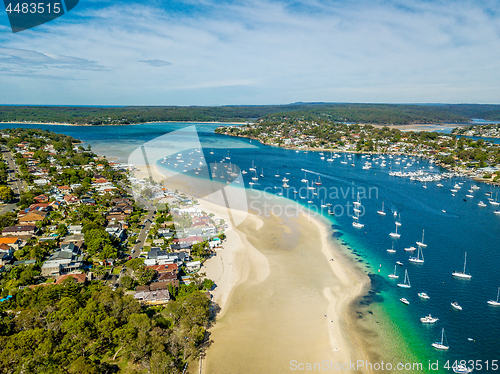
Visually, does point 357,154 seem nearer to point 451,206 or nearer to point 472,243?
point 451,206

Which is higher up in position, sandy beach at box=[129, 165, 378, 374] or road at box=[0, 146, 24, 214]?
road at box=[0, 146, 24, 214]

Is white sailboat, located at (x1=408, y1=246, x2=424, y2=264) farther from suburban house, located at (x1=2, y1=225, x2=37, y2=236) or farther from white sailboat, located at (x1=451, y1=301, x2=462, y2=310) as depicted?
suburban house, located at (x1=2, y1=225, x2=37, y2=236)

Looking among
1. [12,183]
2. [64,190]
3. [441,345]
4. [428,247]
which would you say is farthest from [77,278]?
[12,183]

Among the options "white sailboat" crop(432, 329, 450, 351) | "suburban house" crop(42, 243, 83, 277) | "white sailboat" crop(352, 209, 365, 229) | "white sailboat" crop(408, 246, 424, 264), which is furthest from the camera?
"white sailboat" crop(352, 209, 365, 229)

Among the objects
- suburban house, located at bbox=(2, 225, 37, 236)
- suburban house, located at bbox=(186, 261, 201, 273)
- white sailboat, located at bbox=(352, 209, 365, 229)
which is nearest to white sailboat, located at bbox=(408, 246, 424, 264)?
white sailboat, located at bbox=(352, 209, 365, 229)

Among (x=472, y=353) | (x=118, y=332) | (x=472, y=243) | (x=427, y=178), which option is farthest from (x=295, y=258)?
(x=427, y=178)
